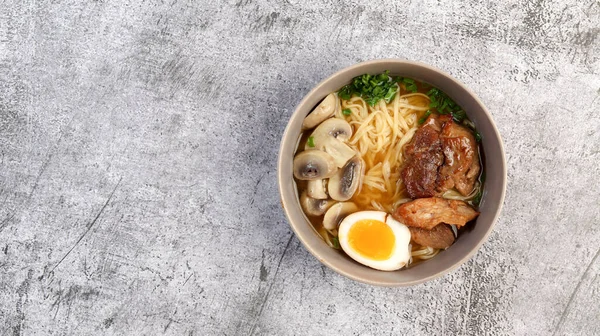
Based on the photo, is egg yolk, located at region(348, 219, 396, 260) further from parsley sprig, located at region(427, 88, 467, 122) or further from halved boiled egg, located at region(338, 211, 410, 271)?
parsley sprig, located at region(427, 88, 467, 122)

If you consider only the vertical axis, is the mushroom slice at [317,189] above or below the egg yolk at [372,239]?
above

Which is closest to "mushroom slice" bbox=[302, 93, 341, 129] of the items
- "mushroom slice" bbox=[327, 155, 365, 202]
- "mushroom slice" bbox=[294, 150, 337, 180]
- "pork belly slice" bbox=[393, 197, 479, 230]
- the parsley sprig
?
"mushroom slice" bbox=[294, 150, 337, 180]

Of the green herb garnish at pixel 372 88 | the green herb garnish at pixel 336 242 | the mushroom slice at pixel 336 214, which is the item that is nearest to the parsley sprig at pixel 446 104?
the green herb garnish at pixel 372 88

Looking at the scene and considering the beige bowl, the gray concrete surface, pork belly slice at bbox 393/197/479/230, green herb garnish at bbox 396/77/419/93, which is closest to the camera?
the beige bowl

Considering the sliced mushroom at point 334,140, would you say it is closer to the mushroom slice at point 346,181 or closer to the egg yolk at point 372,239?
the mushroom slice at point 346,181

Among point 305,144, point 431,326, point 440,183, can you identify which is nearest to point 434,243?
point 440,183

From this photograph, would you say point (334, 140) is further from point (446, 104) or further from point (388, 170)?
point (446, 104)

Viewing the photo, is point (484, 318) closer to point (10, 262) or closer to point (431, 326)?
point (431, 326)

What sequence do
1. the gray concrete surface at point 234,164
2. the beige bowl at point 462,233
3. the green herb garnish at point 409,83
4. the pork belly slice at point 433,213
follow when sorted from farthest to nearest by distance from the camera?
the gray concrete surface at point 234,164
the green herb garnish at point 409,83
the pork belly slice at point 433,213
the beige bowl at point 462,233
